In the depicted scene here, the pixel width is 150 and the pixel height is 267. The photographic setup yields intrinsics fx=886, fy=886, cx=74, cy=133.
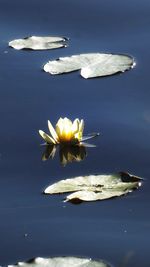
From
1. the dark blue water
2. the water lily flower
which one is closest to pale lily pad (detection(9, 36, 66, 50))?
the dark blue water

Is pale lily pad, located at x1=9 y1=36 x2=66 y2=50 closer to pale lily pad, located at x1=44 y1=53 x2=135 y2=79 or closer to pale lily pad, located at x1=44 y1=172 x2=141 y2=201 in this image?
pale lily pad, located at x1=44 y1=53 x2=135 y2=79

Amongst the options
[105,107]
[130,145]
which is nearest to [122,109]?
[105,107]

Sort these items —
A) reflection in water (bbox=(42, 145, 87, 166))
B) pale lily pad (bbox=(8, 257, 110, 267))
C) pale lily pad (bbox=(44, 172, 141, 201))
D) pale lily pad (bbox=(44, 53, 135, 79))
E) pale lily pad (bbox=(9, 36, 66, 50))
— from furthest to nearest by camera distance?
pale lily pad (bbox=(9, 36, 66, 50))
pale lily pad (bbox=(44, 53, 135, 79))
reflection in water (bbox=(42, 145, 87, 166))
pale lily pad (bbox=(44, 172, 141, 201))
pale lily pad (bbox=(8, 257, 110, 267))

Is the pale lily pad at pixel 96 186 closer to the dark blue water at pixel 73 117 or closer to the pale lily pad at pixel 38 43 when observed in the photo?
the dark blue water at pixel 73 117

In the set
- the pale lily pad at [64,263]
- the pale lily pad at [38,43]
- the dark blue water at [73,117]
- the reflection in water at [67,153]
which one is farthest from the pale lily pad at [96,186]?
the pale lily pad at [38,43]

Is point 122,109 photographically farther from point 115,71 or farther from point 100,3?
point 100,3

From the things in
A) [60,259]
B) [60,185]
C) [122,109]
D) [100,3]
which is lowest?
[60,259]
